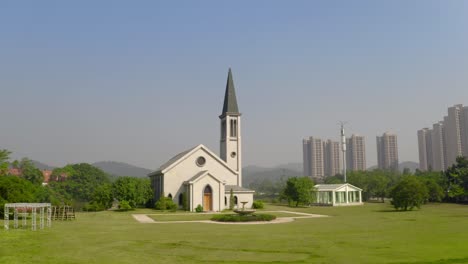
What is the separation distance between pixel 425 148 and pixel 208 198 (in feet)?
457

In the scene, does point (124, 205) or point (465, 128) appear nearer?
point (124, 205)

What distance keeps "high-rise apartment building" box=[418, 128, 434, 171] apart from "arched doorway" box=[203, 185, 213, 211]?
430 feet

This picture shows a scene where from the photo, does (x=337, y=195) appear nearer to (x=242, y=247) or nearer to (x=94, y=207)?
(x=94, y=207)

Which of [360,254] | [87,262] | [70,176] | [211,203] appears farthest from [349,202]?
[70,176]

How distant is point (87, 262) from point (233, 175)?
46.2 metres

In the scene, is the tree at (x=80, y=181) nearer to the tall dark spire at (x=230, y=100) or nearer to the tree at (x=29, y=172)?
the tree at (x=29, y=172)

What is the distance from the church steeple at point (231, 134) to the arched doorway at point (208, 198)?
8190mm

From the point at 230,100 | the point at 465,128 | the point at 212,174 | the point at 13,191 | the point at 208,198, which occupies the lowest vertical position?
the point at 208,198

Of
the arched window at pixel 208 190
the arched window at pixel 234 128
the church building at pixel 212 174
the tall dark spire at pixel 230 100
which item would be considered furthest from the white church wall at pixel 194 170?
the tall dark spire at pixel 230 100

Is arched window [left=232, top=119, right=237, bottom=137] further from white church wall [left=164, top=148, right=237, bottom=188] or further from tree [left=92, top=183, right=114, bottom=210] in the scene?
tree [left=92, top=183, right=114, bottom=210]

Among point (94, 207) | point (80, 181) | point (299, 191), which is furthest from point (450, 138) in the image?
point (94, 207)

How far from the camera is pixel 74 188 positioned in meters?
105

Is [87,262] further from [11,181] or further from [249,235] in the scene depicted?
[11,181]

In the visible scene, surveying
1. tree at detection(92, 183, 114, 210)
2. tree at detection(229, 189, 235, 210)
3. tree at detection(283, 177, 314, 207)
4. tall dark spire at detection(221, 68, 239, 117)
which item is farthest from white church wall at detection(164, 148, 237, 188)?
tree at detection(283, 177, 314, 207)
